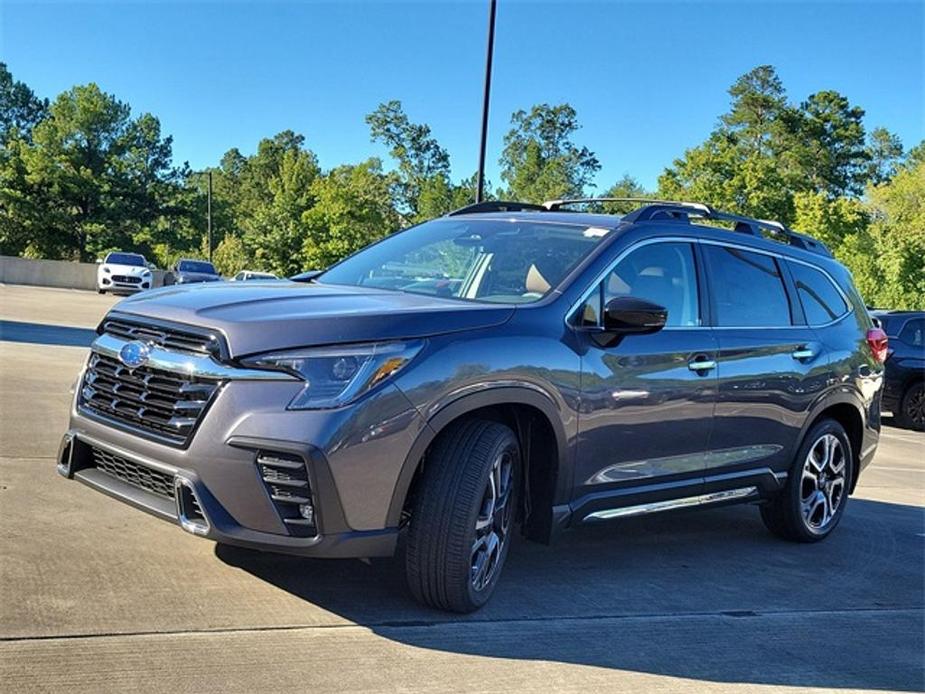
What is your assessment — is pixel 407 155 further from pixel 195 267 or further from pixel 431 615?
pixel 431 615

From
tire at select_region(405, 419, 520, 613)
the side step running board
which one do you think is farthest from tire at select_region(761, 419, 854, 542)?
tire at select_region(405, 419, 520, 613)

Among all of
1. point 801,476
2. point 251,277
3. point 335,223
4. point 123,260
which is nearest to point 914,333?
point 801,476

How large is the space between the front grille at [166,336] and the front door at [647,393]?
1635mm

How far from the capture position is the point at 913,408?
13328mm

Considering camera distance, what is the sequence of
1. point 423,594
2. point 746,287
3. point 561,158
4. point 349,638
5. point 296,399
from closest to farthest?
point 296,399 < point 349,638 < point 423,594 < point 746,287 < point 561,158

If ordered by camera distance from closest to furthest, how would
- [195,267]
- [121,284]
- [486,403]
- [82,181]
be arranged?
[486,403], [121,284], [195,267], [82,181]

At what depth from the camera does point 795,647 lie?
404 cm

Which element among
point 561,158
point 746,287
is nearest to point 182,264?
point 746,287

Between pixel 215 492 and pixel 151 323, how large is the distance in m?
0.82

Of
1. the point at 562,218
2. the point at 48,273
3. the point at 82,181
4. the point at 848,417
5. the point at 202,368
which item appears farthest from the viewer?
the point at 82,181

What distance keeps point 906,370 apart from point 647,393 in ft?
33.8

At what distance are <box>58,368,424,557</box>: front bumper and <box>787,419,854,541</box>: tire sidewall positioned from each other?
309 centimetres

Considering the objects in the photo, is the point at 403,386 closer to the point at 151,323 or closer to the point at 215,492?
the point at 215,492

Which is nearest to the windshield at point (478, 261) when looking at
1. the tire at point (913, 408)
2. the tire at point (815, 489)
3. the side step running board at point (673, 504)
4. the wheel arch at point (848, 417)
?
the side step running board at point (673, 504)
